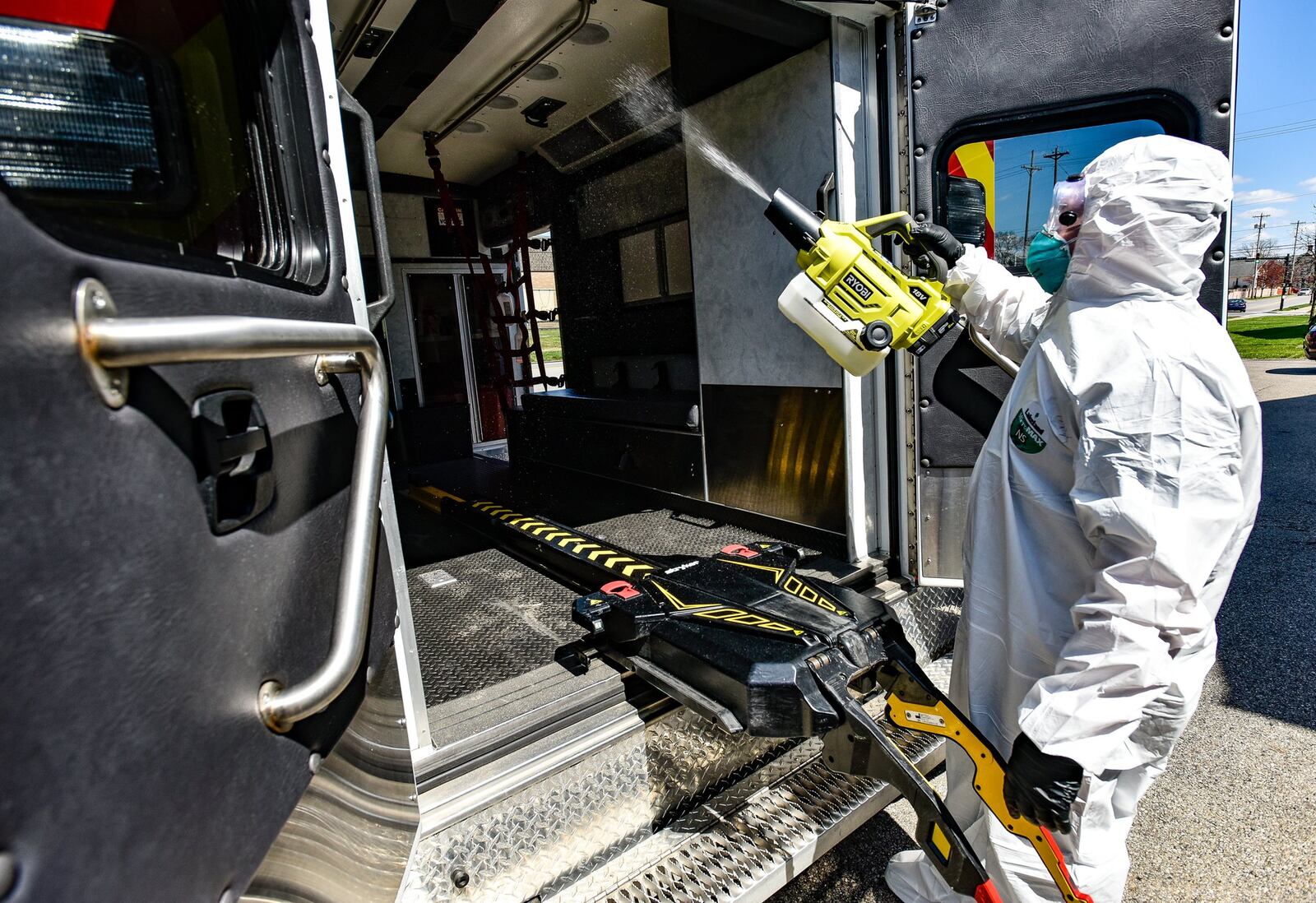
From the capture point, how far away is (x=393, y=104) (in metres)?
4.57

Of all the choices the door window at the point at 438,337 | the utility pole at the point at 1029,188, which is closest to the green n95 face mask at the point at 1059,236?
the utility pole at the point at 1029,188

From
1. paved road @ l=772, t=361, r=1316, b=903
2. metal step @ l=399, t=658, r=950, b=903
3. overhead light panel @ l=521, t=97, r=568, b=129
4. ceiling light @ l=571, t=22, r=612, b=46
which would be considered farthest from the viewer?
overhead light panel @ l=521, t=97, r=568, b=129

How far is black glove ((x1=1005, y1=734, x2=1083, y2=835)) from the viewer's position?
1.55 m

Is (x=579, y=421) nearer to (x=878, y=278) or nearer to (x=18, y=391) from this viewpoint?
(x=878, y=278)

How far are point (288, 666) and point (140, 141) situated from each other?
0.75 metres

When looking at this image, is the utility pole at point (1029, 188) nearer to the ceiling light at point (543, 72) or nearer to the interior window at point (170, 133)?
the interior window at point (170, 133)

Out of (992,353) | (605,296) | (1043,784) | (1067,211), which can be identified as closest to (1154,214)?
(1067,211)

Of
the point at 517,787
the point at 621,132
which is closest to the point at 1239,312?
the point at 621,132

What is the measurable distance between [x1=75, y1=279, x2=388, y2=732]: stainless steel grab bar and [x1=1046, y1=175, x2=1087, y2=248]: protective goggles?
190cm

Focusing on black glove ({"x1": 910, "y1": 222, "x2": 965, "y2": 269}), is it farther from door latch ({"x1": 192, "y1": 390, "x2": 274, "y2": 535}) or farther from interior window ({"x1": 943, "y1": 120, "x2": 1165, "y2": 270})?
door latch ({"x1": 192, "y1": 390, "x2": 274, "y2": 535})

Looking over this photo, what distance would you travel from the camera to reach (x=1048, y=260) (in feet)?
7.70

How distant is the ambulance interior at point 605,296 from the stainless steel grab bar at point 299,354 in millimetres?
1073

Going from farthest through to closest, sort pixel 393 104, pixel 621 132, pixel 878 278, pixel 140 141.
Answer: pixel 621 132 < pixel 393 104 < pixel 878 278 < pixel 140 141

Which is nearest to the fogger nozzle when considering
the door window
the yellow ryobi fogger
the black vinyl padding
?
the yellow ryobi fogger
